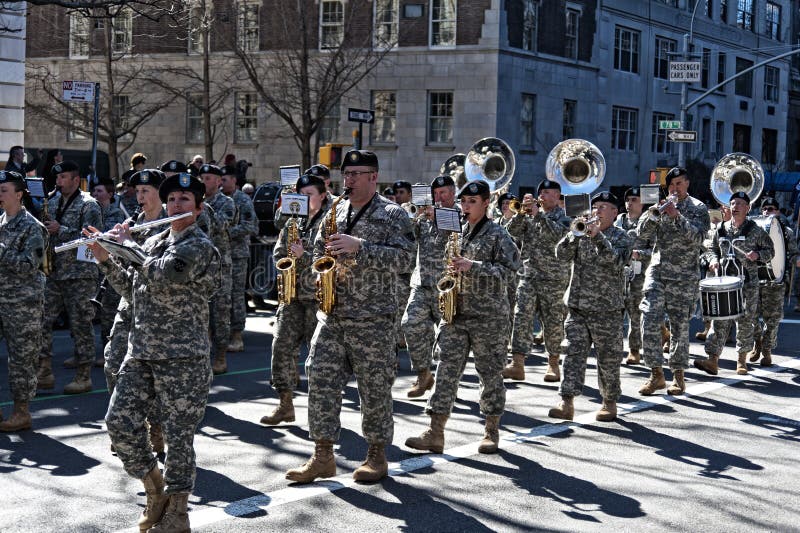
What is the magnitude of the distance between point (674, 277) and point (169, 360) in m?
6.96

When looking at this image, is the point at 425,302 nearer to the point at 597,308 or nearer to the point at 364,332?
the point at 597,308

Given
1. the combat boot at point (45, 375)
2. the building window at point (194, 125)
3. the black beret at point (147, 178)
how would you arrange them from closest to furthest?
the black beret at point (147, 178) < the combat boot at point (45, 375) < the building window at point (194, 125)

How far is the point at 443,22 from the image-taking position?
35625 millimetres

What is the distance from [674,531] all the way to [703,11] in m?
44.4

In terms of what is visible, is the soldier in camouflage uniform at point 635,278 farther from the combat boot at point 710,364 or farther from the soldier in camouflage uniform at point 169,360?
the soldier in camouflage uniform at point 169,360

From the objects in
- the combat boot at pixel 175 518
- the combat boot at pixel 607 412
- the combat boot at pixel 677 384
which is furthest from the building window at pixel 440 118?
the combat boot at pixel 175 518

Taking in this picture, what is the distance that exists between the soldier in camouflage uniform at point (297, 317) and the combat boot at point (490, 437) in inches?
70.5

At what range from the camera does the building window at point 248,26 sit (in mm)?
35000

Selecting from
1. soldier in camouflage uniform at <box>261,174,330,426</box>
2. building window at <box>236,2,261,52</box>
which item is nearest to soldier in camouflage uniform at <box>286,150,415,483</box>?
soldier in camouflage uniform at <box>261,174,330,426</box>

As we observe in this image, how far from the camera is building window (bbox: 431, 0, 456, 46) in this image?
35469mm

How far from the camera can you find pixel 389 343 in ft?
25.4

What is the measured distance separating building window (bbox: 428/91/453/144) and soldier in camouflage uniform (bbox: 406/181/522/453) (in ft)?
88.6

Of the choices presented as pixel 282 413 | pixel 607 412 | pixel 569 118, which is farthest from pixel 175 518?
pixel 569 118

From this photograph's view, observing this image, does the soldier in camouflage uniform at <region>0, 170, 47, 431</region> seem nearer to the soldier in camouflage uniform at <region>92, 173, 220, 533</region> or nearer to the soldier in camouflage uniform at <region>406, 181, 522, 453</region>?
the soldier in camouflage uniform at <region>92, 173, 220, 533</region>
